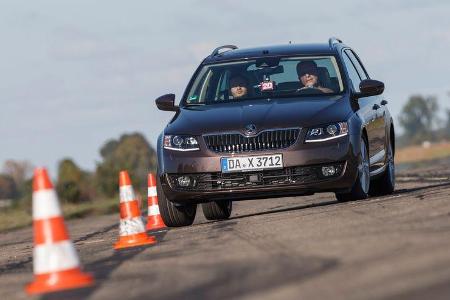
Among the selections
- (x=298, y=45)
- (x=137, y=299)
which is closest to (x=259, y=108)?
(x=298, y=45)

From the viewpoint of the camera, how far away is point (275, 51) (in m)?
14.2

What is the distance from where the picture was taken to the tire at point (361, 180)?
12.7 m

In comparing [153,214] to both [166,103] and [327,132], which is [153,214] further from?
[327,132]

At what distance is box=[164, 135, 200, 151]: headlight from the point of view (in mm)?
12539

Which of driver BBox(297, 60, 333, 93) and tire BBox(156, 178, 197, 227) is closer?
tire BBox(156, 178, 197, 227)

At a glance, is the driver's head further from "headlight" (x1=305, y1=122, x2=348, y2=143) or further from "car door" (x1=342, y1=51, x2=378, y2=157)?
"headlight" (x1=305, y1=122, x2=348, y2=143)

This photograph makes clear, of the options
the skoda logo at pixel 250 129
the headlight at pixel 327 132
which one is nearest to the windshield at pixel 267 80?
the headlight at pixel 327 132

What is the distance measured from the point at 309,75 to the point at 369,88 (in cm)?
66

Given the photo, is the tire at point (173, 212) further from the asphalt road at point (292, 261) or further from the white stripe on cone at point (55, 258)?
the white stripe on cone at point (55, 258)

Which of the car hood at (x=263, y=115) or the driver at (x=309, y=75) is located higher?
the driver at (x=309, y=75)

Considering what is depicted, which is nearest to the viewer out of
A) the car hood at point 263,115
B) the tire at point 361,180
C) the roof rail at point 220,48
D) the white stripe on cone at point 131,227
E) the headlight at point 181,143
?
the white stripe on cone at point 131,227

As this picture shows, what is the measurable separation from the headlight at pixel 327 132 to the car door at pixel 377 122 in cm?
126

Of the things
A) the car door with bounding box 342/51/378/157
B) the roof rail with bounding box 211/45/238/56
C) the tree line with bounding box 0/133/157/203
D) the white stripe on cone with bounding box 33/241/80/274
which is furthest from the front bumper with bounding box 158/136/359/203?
the tree line with bounding box 0/133/157/203

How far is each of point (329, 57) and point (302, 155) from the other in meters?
2.08
